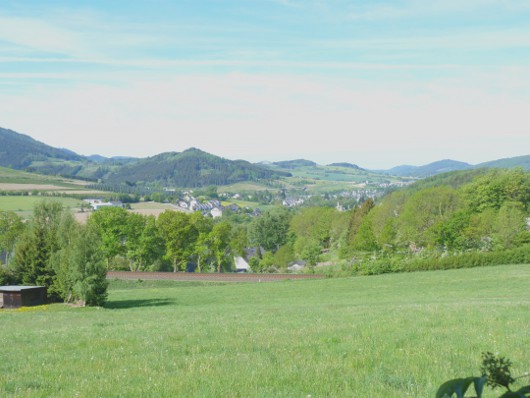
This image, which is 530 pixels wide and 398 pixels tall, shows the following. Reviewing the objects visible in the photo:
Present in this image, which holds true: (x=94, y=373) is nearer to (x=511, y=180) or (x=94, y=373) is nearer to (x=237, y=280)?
(x=237, y=280)

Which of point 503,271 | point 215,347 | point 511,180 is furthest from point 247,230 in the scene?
point 215,347

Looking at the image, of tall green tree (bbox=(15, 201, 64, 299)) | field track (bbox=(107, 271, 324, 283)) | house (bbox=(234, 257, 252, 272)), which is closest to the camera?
tall green tree (bbox=(15, 201, 64, 299))

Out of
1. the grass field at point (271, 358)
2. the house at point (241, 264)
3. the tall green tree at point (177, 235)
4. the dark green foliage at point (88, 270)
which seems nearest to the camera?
the grass field at point (271, 358)

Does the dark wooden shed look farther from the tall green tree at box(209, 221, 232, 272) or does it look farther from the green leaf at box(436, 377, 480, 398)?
the green leaf at box(436, 377, 480, 398)

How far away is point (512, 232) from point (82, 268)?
62.4 metres

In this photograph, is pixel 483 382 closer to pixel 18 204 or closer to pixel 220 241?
pixel 220 241

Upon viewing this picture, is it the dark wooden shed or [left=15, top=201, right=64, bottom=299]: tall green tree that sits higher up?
[left=15, top=201, right=64, bottom=299]: tall green tree

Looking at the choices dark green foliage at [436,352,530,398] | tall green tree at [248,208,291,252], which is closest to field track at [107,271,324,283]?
tall green tree at [248,208,291,252]

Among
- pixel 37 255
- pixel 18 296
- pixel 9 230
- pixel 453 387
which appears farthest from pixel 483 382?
pixel 9 230

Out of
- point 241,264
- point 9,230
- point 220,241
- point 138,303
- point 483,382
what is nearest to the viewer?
point 483,382

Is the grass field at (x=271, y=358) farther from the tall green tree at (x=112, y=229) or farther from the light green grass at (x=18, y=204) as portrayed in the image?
the light green grass at (x=18, y=204)

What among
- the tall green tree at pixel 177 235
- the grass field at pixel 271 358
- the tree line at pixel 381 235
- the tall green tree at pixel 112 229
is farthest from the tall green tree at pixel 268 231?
the grass field at pixel 271 358

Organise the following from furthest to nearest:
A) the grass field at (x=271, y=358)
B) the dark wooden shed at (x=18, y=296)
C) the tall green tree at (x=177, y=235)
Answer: the tall green tree at (x=177, y=235)
the dark wooden shed at (x=18, y=296)
the grass field at (x=271, y=358)

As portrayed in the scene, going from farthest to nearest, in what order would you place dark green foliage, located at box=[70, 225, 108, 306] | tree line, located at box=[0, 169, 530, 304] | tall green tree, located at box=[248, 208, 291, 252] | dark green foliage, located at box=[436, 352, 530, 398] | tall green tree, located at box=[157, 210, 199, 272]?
tall green tree, located at box=[248, 208, 291, 252]
tall green tree, located at box=[157, 210, 199, 272]
tree line, located at box=[0, 169, 530, 304]
dark green foliage, located at box=[70, 225, 108, 306]
dark green foliage, located at box=[436, 352, 530, 398]
